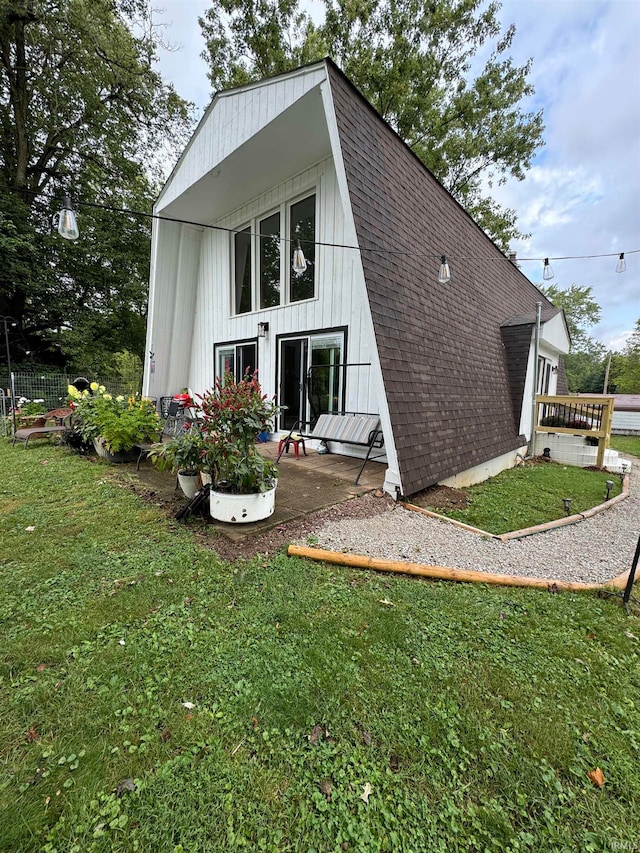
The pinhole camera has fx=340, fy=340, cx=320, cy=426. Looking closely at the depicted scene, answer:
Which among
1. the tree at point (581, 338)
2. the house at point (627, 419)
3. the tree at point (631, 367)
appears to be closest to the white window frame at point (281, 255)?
the house at point (627, 419)

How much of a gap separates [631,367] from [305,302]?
30454 mm

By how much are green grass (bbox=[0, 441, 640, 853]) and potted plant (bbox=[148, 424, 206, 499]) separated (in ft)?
3.51

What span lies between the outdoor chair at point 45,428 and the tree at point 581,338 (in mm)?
34266

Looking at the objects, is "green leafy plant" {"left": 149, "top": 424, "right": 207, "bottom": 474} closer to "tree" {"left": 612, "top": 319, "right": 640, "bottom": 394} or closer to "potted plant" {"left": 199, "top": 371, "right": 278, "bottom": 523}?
"potted plant" {"left": 199, "top": 371, "right": 278, "bottom": 523}

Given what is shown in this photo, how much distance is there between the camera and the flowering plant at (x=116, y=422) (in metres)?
4.81

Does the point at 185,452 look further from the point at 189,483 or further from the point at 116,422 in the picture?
the point at 116,422

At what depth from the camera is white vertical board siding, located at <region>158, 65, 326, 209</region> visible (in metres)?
4.48

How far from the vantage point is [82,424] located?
5414mm

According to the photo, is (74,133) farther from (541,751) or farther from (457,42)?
(541,751)

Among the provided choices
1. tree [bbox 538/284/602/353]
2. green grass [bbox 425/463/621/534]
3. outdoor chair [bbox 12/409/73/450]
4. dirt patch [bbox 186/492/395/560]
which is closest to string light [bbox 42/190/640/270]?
dirt patch [bbox 186/492/395/560]

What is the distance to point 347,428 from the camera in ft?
17.1

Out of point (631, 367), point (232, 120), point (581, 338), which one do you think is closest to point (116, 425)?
point (232, 120)

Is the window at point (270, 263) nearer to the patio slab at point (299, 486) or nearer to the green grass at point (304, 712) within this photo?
the patio slab at point (299, 486)

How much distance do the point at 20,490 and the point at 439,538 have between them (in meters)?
4.55
